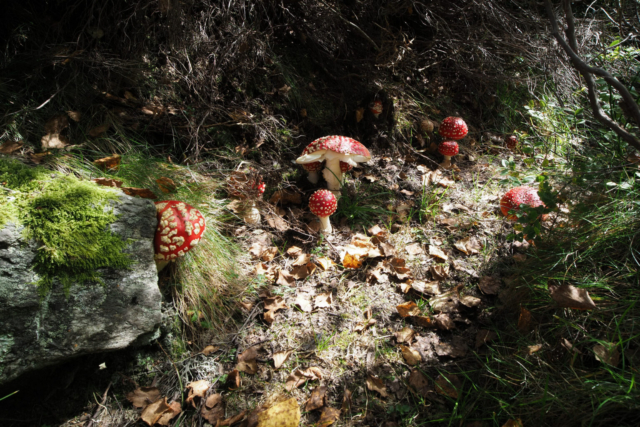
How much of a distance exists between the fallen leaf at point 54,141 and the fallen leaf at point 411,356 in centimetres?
283

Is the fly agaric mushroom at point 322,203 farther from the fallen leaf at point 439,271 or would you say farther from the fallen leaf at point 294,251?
the fallen leaf at point 439,271

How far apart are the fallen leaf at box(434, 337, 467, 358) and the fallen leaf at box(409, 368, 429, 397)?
0.19m

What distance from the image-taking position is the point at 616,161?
2018 mm

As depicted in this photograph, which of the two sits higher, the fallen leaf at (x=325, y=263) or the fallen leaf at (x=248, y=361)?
the fallen leaf at (x=325, y=263)

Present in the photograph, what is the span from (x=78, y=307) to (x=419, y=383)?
179 cm

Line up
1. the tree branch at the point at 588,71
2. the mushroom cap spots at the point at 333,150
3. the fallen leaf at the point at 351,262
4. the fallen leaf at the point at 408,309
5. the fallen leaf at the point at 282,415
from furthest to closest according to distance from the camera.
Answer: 1. the mushroom cap spots at the point at 333,150
2. the fallen leaf at the point at 351,262
3. the fallen leaf at the point at 408,309
4. the fallen leaf at the point at 282,415
5. the tree branch at the point at 588,71

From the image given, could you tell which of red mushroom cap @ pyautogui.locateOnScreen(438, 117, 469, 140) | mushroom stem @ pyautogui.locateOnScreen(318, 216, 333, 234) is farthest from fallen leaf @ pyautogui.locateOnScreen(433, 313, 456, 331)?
red mushroom cap @ pyautogui.locateOnScreen(438, 117, 469, 140)

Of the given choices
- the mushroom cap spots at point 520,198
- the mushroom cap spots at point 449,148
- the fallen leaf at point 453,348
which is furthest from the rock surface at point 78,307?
the mushroom cap spots at point 449,148

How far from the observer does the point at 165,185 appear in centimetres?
243

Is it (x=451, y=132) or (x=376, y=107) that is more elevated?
(x=376, y=107)

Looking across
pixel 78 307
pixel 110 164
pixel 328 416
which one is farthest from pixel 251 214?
pixel 328 416

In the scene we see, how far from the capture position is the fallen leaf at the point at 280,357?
197cm

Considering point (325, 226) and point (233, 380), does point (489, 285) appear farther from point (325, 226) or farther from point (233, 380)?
point (233, 380)

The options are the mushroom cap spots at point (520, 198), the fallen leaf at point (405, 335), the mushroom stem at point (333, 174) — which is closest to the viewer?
the fallen leaf at point (405, 335)
